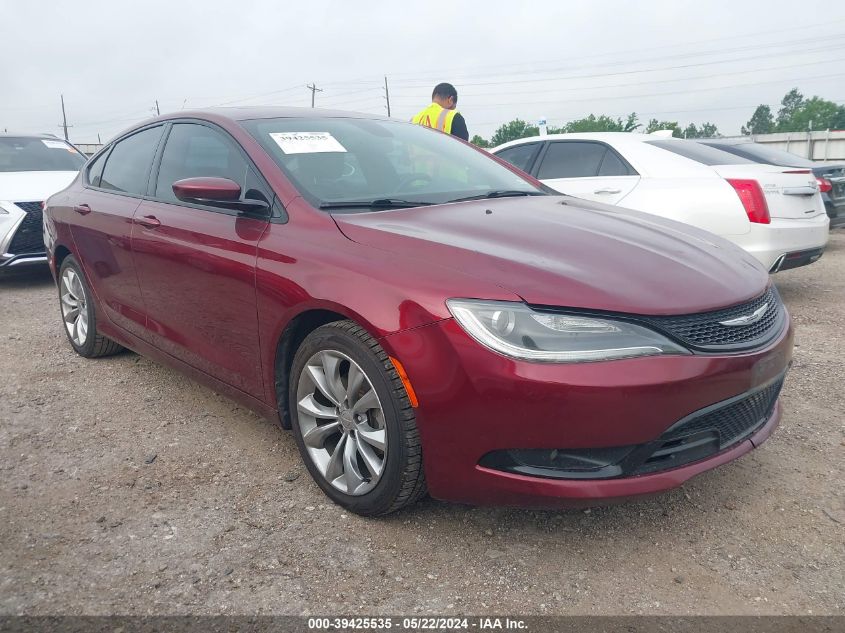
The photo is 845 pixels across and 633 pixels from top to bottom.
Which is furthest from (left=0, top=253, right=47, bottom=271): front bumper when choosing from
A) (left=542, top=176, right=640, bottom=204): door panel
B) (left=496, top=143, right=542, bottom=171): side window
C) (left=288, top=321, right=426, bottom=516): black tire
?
(left=288, top=321, right=426, bottom=516): black tire

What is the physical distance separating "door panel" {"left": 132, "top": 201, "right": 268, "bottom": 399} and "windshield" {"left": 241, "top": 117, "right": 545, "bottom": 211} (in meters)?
0.33

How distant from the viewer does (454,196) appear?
306 centimetres

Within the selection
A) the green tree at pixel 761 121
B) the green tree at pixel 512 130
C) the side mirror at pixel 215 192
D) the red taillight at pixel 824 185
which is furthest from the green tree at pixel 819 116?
the side mirror at pixel 215 192

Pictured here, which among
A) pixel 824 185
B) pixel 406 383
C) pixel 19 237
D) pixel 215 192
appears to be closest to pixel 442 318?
pixel 406 383

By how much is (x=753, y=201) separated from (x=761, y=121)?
118m

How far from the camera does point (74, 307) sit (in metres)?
4.60

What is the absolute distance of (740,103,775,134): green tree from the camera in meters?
103

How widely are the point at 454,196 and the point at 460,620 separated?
1.74m

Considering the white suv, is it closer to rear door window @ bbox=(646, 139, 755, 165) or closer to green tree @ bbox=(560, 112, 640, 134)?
rear door window @ bbox=(646, 139, 755, 165)

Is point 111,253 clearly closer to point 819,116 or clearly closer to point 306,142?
point 306,142

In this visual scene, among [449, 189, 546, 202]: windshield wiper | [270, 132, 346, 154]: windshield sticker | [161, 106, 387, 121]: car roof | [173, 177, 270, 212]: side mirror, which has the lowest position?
[449, 189, 546, 202]: windshield wiper

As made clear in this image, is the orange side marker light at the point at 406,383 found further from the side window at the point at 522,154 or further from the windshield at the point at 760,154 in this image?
the windshield at the point at 760,154

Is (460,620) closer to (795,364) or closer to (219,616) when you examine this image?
(219,616)

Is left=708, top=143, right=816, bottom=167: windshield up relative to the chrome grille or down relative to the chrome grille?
up
